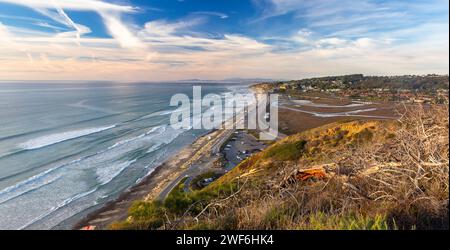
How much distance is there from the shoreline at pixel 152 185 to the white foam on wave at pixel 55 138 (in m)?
11.8

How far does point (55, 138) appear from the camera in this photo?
31297 mm

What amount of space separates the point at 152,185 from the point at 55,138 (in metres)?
16.9

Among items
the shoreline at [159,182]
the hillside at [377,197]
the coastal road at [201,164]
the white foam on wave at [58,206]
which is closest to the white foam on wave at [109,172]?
the white foam on wave at [58,206]

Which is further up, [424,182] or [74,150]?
[424,182]

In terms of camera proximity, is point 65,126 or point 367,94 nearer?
point 65,126

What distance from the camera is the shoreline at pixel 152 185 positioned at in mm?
15180

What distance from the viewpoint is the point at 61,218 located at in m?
15.3

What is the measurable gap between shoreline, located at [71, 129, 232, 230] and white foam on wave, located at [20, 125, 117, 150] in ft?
38.8

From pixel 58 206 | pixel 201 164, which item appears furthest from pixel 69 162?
pixel 201 164
